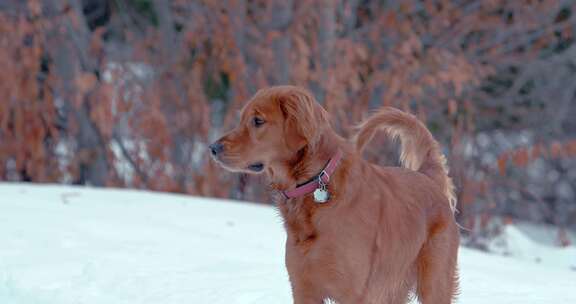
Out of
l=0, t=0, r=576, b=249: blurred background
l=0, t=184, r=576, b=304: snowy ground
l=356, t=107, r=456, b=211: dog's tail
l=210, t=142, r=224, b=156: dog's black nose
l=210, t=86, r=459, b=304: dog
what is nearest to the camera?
l=210, t=86, r=459, b=304: dog

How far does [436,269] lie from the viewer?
4152mm

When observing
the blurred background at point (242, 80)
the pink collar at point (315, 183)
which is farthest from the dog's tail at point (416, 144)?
the blurred background at point (242, 80)

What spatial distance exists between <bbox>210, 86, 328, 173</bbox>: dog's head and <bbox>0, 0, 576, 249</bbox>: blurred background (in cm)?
593

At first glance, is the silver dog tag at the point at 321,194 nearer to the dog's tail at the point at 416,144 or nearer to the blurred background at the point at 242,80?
the dog's tail at the point at 416,144

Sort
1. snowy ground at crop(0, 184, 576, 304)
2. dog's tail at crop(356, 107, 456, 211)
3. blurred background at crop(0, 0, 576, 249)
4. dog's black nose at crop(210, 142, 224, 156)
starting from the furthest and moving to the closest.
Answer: blurred background at crop(0, 0, 576, 249), snowy ground at crop(0, 184, 576, 304), dog's tail at crop(356, 107, 456, 211), dog's black nose at crop(210, 142, 224, 156)

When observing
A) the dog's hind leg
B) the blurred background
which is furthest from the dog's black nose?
the blurred background

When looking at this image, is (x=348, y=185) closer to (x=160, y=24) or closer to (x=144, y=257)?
(x=144, y=257)

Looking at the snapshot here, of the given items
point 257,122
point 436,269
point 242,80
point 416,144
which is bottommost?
point 242,80

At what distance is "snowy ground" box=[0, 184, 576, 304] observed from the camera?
5.20m

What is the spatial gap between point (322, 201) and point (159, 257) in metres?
2.70

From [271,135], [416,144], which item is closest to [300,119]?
[271,135]

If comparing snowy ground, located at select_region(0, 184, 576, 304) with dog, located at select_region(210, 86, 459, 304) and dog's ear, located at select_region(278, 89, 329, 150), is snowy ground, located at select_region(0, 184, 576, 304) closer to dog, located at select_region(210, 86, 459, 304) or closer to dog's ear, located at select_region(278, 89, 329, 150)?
dog, located at select_region(210, 86, 459, 304)

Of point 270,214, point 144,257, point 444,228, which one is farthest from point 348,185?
point 270,214

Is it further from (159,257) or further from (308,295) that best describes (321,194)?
(159,257)
